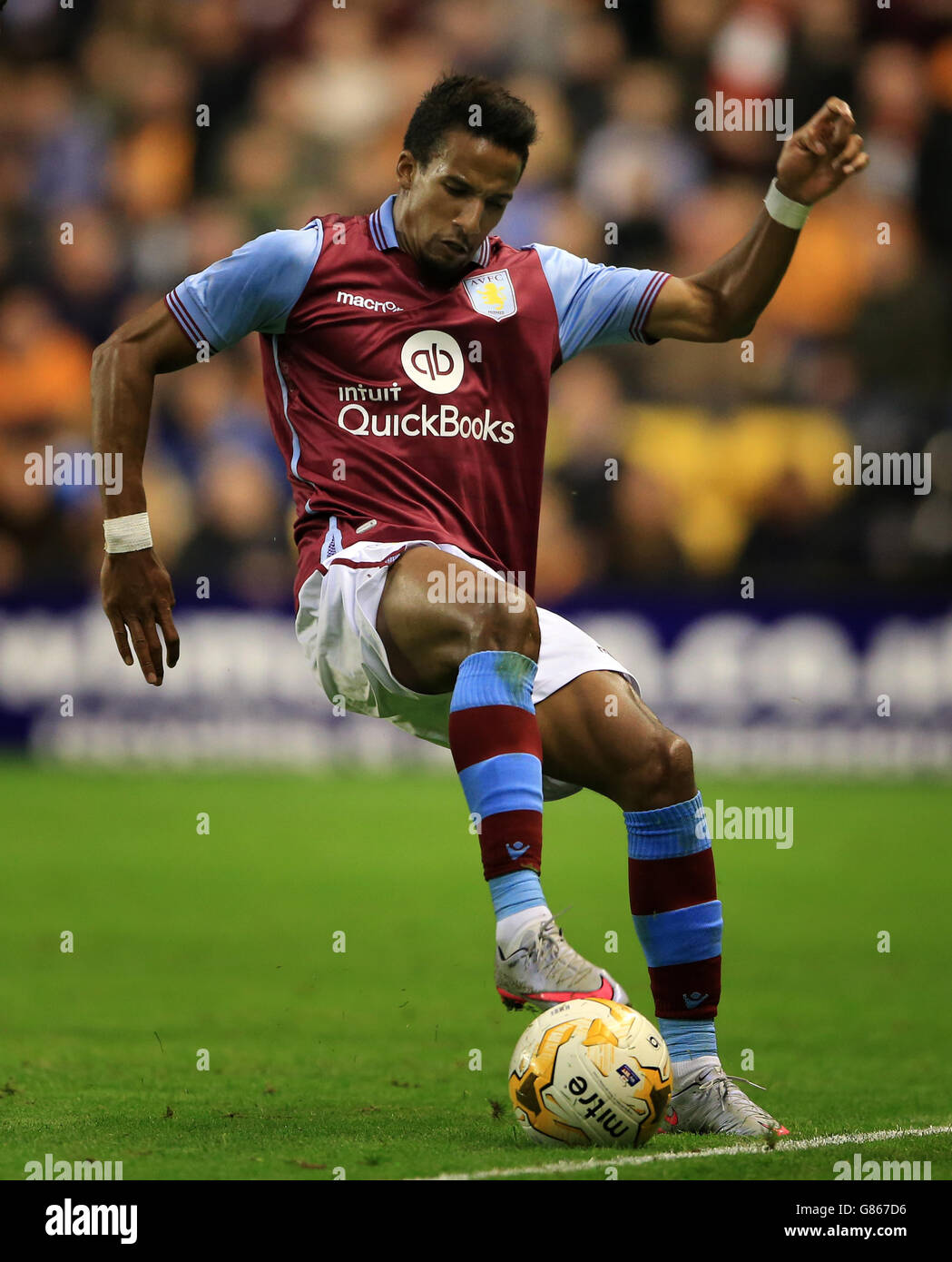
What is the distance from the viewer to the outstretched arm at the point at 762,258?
4.71m

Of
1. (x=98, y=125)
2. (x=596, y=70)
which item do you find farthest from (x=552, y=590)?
(x=98, y=125)

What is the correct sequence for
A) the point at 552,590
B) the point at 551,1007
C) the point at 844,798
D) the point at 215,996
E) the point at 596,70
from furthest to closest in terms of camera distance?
the point at 596,70 → the point at 552,590 → the point at 844,798 → the point at 215,996 → the point at 551,1007

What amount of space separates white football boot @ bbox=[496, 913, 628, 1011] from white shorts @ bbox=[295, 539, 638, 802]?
0.64 meters

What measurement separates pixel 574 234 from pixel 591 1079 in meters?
11.0

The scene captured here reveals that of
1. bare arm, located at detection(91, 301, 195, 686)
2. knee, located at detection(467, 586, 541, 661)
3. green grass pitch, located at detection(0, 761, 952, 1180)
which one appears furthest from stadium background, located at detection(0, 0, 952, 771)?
knee, located at detection(467, 586, 541, 661)

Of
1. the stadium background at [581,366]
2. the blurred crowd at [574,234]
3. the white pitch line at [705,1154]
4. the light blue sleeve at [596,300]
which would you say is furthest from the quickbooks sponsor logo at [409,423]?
the blurred crowd at [574,234]

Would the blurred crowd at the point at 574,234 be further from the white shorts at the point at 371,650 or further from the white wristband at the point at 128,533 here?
the white wristband at the point at 128,533

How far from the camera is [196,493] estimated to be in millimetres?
A: 13531

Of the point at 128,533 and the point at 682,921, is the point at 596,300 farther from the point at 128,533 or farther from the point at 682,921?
the point at 682,921

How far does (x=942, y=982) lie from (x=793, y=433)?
7.02 metres

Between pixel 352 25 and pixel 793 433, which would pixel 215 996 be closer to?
pixel 793 433

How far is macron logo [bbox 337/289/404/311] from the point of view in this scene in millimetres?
4656

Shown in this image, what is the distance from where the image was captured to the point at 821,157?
15.5 feet

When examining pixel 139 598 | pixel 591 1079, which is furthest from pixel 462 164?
pixel 591 1079
